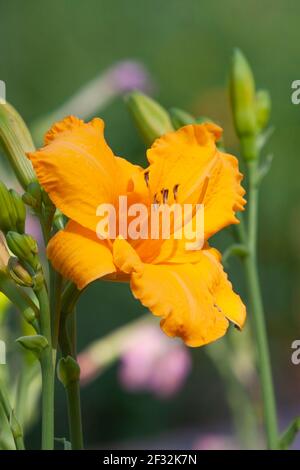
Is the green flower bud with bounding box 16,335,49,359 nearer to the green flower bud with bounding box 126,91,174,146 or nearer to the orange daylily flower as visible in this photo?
the orange daylily flower

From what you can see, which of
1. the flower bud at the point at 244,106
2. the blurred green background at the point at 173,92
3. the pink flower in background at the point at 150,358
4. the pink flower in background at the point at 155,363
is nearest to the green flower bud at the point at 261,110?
the flower bud at the point at 244,106

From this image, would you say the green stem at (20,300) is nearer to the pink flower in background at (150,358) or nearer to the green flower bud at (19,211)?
the green flower bud at (19,211)

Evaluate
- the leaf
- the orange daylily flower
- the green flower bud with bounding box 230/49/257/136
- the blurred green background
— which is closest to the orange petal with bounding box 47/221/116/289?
the orange daylily flower

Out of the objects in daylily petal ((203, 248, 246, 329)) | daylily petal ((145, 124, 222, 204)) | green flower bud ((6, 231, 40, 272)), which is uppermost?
daylily petal ((145, 124, 222, 204))

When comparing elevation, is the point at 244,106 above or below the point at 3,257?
above

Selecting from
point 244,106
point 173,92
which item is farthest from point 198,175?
point 173,92

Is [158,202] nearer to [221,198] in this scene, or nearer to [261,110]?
[221,198]
